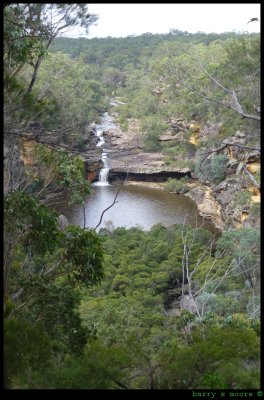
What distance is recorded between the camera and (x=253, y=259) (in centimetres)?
1177

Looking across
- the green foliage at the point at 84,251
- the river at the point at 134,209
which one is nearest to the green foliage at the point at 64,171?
the green foliage at the point at 84,251

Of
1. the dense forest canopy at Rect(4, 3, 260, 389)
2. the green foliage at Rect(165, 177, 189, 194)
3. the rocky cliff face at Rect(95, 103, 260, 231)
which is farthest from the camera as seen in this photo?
the green foliage at Rect(165, 177, 189, 194)

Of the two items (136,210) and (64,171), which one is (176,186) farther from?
(64,171)

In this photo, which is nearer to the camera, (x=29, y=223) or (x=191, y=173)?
(x=29, y=223)

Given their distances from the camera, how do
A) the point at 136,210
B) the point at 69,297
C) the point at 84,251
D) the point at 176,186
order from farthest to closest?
the point at 176,186
the point at 136,210
the point at 84,251
the point at 69,297

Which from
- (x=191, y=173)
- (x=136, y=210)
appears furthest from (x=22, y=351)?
(x=191, y=173)

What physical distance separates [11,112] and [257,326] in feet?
12.6

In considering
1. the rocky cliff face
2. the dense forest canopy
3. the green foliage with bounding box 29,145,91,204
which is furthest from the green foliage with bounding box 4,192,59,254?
the rocky cliff face

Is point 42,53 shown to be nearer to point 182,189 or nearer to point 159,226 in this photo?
point 159,226

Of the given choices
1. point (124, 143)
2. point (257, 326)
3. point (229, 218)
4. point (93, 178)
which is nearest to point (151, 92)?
point (124, 143)

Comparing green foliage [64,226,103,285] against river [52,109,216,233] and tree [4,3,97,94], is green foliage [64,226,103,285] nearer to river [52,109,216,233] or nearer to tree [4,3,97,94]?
tree [4,3,97,94]

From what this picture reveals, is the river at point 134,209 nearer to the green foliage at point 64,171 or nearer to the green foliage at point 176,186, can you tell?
the green foliage at point 176,186

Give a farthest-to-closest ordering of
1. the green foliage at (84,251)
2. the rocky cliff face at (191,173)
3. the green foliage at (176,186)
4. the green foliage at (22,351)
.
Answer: the green foliage at (176,186)
the rocky cliff face at (191,173)
the green foliage at (84,251)
the green foliage at (22,351)

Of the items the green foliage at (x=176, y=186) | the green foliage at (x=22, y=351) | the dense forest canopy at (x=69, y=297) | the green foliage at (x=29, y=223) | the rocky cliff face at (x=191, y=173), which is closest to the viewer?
the green foliage at (x=22, y=351)
